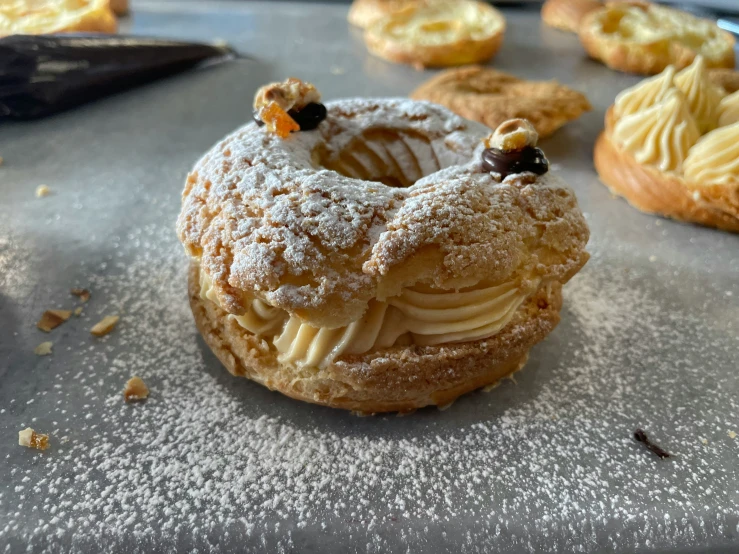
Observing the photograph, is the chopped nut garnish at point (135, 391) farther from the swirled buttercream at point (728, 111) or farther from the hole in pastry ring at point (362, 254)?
the swirled buttercream at point (728, 111)

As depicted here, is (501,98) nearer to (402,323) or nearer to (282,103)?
(282,103)

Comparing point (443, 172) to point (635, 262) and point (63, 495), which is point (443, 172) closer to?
point (635, 262)

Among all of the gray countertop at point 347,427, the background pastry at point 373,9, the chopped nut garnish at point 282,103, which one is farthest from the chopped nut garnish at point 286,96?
the background pastry at point 373,9

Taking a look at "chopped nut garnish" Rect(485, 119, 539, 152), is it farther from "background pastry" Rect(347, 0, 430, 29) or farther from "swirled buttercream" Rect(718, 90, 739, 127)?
"background pastry" Rect(347, 0, 430, 29)

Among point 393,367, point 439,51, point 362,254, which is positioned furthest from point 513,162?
point 439,51

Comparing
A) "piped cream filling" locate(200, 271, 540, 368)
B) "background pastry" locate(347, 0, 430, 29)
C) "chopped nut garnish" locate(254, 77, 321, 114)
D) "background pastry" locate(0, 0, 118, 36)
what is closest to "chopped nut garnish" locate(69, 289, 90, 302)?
"piped cream filling" locate(200, 271, 540, 368)
